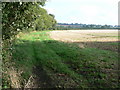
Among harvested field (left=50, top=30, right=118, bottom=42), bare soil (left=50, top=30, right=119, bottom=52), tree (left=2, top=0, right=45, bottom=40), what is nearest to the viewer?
tree (left=2, top=0, right=45, bottom=40)

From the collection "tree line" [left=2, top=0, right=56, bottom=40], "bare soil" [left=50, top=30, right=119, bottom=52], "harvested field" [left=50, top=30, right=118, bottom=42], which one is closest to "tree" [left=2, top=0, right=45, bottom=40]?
"tree line" [left=2, top=0, right=56, bottom=40]

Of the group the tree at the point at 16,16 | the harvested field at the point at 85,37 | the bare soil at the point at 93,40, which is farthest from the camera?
the harvested field at the point at 85,37

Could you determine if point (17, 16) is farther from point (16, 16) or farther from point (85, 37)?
point (85, 37)

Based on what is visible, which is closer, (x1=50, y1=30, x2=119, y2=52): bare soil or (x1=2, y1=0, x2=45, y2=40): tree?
(x1=2, y1=0, x2=45, y2=40): tree

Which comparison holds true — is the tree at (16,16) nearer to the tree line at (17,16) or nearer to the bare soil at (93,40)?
the tree line at (17,16)

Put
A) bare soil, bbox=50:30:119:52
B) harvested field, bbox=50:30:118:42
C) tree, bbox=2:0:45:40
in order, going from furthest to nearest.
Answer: harvested field, bbox=50:30:118:42
bare soil, bbox=50:30:119:52
tree, bbox=2:0:45:40

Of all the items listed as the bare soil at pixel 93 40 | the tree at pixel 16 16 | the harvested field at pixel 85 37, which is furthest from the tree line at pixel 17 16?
the harvested field at pixel 85 37

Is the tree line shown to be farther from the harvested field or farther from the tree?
the harvested field

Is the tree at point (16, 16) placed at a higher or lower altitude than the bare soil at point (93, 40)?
higher

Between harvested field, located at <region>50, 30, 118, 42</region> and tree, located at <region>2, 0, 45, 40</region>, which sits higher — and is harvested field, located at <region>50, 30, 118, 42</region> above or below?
below

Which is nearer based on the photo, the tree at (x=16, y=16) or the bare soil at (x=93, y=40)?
the tree at (x=16, y=16)

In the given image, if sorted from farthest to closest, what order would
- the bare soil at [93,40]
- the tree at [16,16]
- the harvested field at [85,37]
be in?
the harvested field at [85,37]
the bare soil at [93,40]
the tree at [16,16]

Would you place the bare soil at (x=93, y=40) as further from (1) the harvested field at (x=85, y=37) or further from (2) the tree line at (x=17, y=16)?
(2) the tree line at (x=17, y=16)

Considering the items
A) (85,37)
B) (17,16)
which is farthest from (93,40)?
(17,16)
